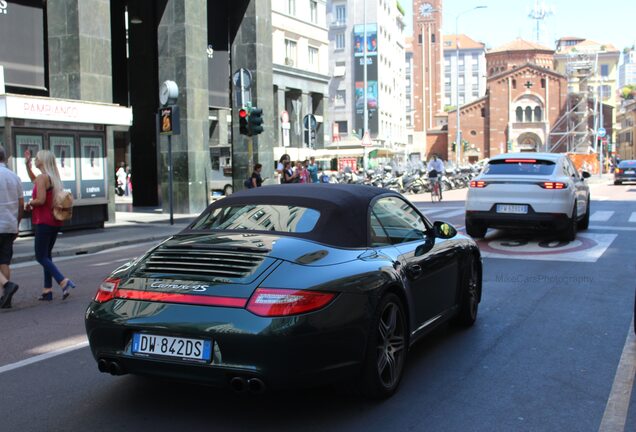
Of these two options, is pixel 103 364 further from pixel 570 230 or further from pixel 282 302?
pixel 570 230

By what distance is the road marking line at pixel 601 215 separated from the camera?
58.4ft

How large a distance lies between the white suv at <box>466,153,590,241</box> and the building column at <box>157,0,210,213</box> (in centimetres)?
1201

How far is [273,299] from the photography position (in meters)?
3.84

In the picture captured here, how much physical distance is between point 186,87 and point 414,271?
18994 mm

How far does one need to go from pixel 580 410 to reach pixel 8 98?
45.4 ft

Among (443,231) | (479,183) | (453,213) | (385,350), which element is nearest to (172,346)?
(385,350)

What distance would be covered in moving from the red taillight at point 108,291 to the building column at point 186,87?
18734 millimetres

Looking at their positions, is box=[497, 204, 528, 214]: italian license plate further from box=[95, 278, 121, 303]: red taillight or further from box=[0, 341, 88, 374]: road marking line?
box=[95, 278, 121, 303]: red taillight

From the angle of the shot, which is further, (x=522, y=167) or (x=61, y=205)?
(x=522, y=167)

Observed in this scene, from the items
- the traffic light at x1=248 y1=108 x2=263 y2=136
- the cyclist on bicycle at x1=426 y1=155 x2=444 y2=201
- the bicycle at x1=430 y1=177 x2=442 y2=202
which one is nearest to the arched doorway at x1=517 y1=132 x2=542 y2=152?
the cyclist on bicycle at x1=426 y1=155 x2=444 y2=201

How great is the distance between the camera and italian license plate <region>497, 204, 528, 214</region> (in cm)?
1256

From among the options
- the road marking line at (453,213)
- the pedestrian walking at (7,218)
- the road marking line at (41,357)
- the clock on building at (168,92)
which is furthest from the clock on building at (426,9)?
the road marking line at (41,357)

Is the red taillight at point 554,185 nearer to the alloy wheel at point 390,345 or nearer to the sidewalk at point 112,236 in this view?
the sidewalk at point 112,236

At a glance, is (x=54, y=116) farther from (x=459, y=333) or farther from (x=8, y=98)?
(x=459, y=333)
